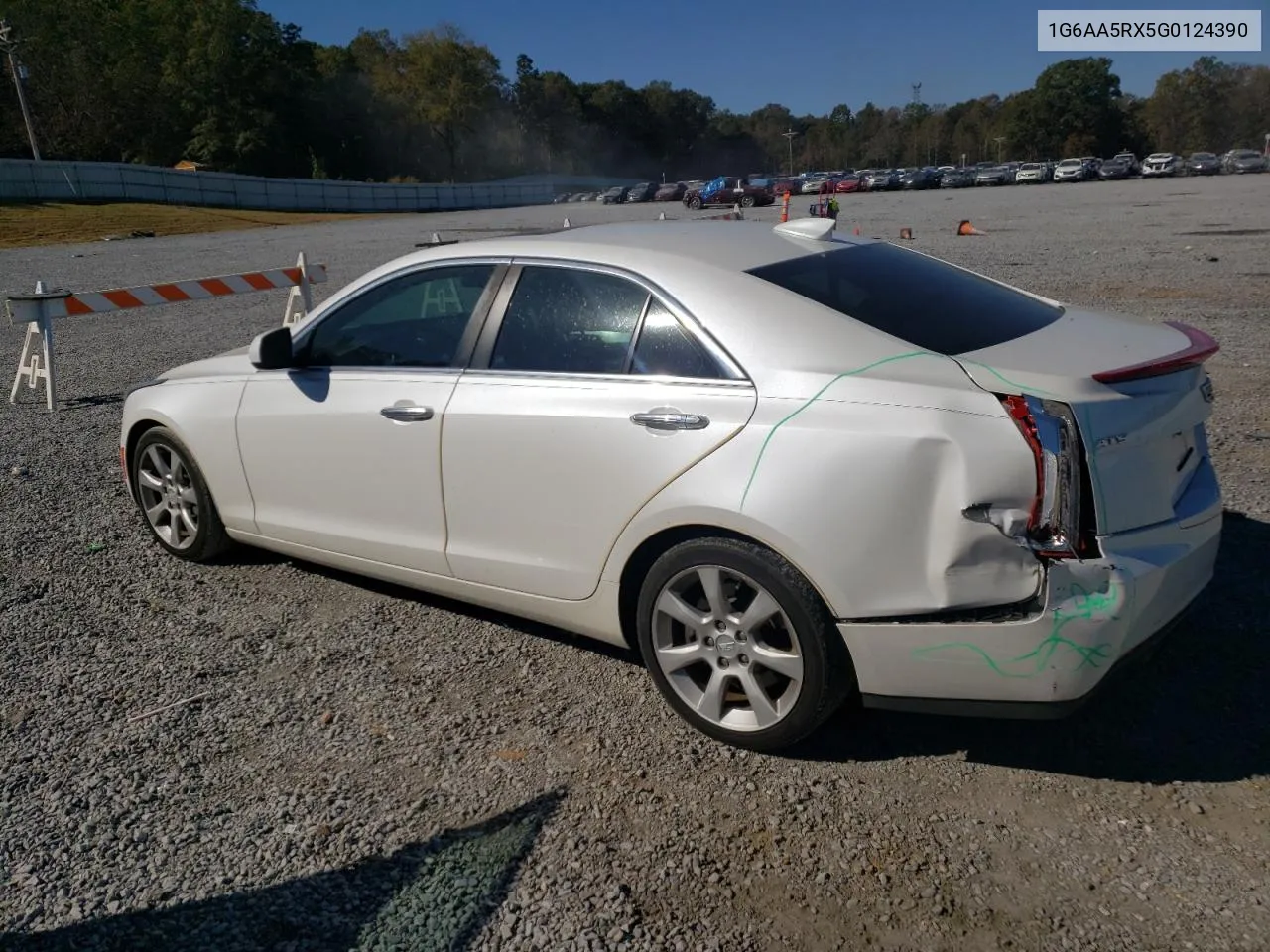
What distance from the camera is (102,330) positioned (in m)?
14.1

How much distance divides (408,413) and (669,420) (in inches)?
48.1

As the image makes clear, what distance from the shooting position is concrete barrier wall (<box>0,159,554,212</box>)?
5175cm

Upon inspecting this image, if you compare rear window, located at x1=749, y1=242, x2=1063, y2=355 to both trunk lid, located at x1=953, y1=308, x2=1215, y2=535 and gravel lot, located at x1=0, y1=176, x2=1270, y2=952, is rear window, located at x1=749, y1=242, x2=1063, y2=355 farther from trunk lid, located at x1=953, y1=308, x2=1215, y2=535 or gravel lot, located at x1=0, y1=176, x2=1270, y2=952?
gravel lot, located at x1=0, y1=176, x2=1270, y2=952

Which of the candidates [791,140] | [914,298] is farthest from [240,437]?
[791,140]

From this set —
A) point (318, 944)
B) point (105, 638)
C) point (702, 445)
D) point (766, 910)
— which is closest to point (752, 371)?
point (702, 445)

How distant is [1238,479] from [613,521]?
400cm

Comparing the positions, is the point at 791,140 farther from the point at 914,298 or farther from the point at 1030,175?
the point at 914,298

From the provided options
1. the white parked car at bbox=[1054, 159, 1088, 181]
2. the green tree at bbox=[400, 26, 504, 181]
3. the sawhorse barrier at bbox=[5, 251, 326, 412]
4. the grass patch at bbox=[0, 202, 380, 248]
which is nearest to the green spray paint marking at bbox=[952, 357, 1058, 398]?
the sawhorse barrier at bbox=[5, 251, 326, 412]

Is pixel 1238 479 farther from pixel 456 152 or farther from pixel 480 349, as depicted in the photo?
pixel 456 152

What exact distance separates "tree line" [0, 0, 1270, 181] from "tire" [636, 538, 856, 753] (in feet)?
281

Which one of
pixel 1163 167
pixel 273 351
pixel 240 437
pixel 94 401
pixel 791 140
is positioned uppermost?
pixel 791 140

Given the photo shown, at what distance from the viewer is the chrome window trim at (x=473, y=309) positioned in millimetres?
4160

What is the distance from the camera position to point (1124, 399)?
313 cm

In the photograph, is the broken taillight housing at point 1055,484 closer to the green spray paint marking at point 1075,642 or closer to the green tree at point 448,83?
the green spray paint marking at point 1075,642
